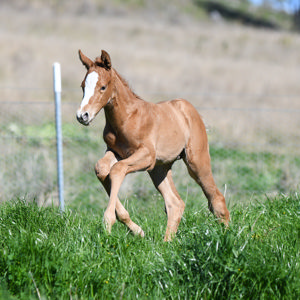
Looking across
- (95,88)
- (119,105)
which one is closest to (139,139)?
(119,105)

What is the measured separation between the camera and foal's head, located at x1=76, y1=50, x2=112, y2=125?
3.55 m

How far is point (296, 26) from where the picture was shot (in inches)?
1673

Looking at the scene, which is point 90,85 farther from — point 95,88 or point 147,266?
point 147,266

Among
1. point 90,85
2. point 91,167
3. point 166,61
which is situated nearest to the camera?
point 90,85

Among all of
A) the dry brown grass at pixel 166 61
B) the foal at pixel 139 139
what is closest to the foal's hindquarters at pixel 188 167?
the foal at pixel 139 139

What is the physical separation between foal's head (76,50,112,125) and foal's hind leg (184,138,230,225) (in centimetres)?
110

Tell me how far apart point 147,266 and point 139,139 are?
41.4 inches

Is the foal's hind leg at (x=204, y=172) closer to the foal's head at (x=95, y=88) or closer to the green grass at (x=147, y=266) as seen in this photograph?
the green grass at (x=147, y=266)

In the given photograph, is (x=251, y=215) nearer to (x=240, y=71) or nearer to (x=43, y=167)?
(x=43, y=167)

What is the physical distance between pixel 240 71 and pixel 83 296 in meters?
18.1

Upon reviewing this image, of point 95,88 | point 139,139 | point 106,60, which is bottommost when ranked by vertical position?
point 139,139

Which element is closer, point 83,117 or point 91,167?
point 83,117

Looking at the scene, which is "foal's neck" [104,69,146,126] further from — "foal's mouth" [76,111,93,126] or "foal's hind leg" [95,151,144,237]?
"foal's mouth" [76,111,93,126]

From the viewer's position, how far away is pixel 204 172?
4719 mm
